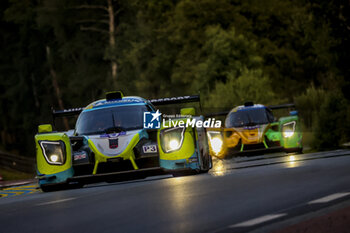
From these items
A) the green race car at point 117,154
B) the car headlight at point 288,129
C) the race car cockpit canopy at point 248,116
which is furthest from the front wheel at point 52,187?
the race car cockpit canopy at point 248,116

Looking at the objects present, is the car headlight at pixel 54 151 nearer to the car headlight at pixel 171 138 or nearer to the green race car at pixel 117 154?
the green race car at pixel 117 154

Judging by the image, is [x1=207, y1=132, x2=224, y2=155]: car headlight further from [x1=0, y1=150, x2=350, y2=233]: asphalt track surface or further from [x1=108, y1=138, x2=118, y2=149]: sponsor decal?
[x1=108, y1=138, x2=118, y2=149]: sponsor decal

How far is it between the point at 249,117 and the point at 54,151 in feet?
33.2

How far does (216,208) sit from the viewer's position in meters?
8.52

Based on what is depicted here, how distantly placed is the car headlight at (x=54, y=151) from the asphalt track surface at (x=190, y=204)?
0.53 metres

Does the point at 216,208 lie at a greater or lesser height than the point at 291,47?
lesser

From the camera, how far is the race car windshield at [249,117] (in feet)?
70.1

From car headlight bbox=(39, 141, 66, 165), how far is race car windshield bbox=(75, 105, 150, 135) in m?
0.91

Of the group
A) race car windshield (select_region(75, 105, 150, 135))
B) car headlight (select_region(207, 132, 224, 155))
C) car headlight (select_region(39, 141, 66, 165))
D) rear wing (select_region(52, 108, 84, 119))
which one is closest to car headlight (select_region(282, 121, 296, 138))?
car headlight (select_region(207, 132, 224, 155))

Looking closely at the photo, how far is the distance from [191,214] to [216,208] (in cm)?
47

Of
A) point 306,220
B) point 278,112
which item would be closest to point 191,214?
point 306,220

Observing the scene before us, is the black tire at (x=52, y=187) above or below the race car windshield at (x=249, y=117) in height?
below

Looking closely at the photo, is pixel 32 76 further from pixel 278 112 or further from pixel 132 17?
pixel 278 112

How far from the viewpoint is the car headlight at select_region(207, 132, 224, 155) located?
19964 millimetres
